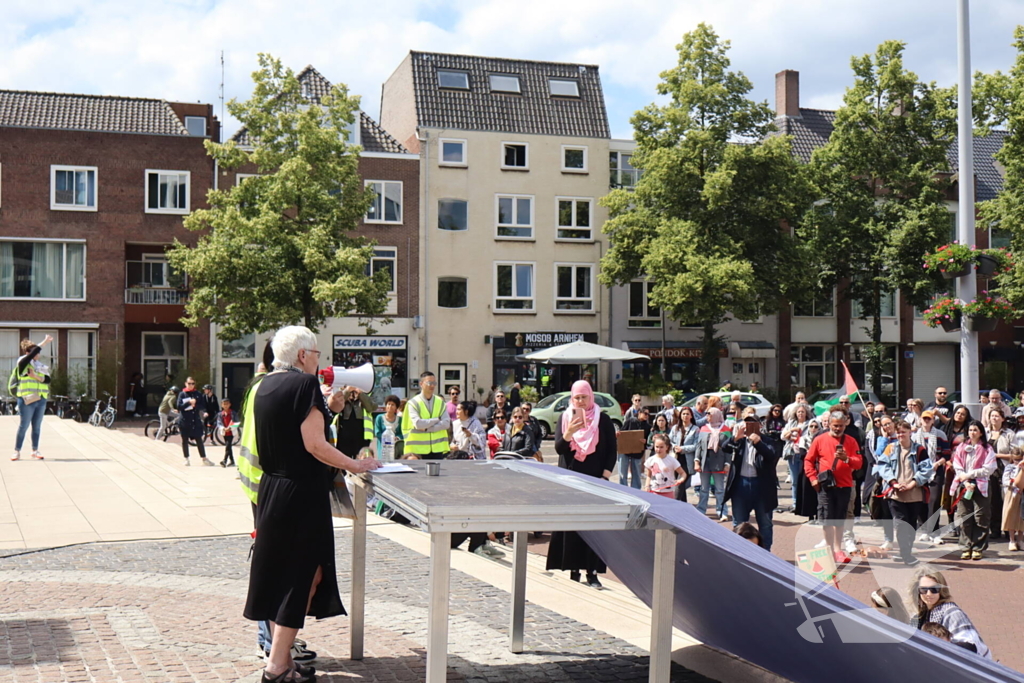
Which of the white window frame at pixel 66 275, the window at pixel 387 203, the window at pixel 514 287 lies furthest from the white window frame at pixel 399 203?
the white window frame at pixel 66 275

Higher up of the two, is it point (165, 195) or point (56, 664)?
point (165, 195)

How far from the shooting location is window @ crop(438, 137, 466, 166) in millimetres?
41531

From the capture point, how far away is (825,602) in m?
4.07

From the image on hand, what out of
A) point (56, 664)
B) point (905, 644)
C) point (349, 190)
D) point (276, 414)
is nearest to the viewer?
point (905, 644)

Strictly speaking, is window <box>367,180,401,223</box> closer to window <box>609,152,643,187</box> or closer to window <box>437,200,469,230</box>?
window <box>437,200,469,230</box>

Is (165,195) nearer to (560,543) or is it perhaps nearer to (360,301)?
(360,301)

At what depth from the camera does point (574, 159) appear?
141ft

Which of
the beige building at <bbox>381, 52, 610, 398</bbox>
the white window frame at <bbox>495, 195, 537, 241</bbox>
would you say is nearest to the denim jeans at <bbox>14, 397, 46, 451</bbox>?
the beige building at <bbox>381, 52, 610, 398</bbox>

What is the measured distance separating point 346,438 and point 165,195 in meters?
29.8

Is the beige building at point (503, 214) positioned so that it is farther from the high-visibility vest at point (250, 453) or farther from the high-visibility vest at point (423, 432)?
the high-visibility vest at point (250, 453)

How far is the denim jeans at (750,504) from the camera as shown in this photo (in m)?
11.7

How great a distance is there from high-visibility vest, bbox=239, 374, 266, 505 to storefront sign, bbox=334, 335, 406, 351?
34654 millimetres

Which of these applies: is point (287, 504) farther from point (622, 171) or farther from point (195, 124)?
point (622, 171)

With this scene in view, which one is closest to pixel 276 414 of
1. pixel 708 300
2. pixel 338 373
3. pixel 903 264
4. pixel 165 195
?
pixel 338 373
